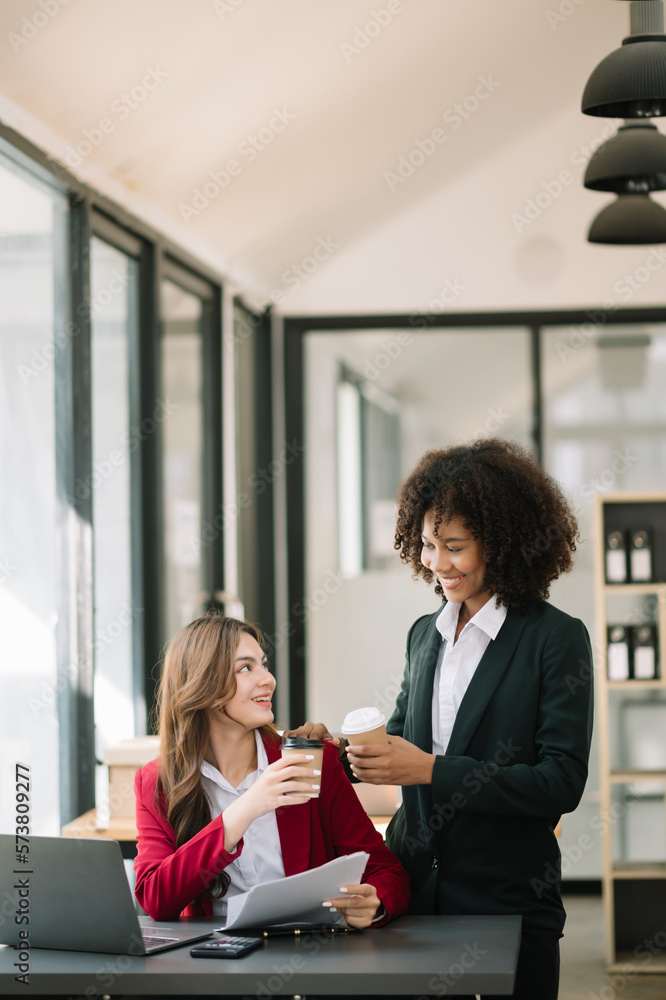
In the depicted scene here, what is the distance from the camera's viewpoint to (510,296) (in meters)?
5.65

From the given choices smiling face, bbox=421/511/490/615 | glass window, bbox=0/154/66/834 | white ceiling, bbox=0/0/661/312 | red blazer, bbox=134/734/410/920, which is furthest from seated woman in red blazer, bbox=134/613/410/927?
white ceiling, bbox=0/0/661/312

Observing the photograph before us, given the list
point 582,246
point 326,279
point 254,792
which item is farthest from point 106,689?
point 582,246

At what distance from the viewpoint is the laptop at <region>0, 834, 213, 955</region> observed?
1.79 metres

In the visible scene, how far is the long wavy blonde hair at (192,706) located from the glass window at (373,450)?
3.45m

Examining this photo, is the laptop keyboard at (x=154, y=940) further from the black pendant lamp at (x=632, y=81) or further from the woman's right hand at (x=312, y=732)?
the black pendant lamp at (x=632, y=81)

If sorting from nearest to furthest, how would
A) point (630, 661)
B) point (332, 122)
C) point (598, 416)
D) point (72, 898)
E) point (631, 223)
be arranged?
1. point (72, 898)
2. point (631, 223)
3. point (332, 122)
4. point (630, 661)
5. point (598, 416)

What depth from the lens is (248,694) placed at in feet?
7.14

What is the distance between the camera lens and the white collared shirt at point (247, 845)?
2.12 m

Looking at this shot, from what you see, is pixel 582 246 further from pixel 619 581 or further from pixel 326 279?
pixel 619 581

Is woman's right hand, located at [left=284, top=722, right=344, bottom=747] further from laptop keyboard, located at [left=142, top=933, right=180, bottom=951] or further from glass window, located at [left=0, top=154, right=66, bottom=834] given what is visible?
glass window, located at [left=0, top=154, right=66, bottom=834]

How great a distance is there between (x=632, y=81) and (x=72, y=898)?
2.01m

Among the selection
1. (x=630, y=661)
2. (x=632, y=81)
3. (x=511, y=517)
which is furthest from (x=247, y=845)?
(x=630, y=661)

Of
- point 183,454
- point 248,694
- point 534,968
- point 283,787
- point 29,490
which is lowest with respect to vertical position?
point 534,968

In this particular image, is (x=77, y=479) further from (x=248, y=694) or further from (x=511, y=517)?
(x=511, y=517)
